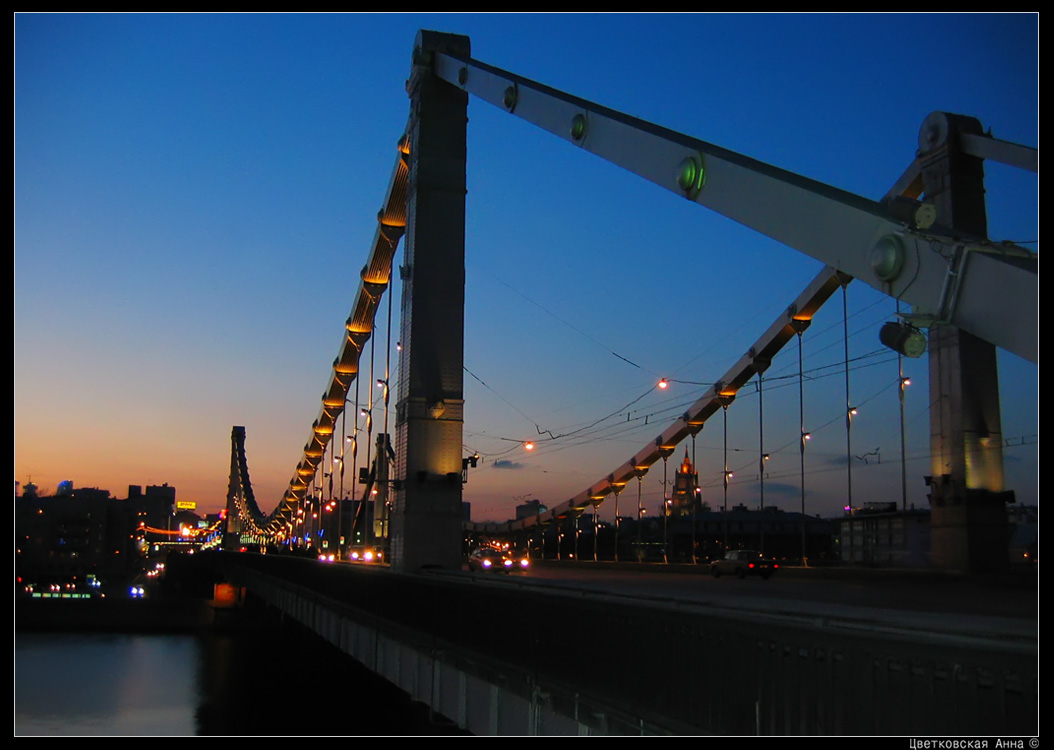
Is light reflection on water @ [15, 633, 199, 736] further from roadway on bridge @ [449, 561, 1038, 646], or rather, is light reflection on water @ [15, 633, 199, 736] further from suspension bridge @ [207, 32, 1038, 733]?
roadway on bridge @ [449, 561, 1038, 646]

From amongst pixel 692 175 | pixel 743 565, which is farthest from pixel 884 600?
pixel 743 565

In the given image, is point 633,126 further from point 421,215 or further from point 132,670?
point 132,670

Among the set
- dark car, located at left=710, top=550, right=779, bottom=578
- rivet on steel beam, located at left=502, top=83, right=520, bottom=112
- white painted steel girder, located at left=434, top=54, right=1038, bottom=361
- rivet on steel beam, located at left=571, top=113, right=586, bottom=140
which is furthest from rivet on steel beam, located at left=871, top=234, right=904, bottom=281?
dark car, located at left=710, top=550, right=779, bottom=578

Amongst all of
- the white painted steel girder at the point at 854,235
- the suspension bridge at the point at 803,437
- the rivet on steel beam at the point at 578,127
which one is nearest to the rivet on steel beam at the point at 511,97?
the suspension bridge at the point at 803,437

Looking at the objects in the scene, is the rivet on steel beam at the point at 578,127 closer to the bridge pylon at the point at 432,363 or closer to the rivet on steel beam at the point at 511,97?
the rivet on steel beam at the point at 511,97

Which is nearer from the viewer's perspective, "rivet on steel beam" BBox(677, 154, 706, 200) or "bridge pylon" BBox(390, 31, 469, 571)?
"rivet on steel beam" BBox(677, 154, 706, 200)

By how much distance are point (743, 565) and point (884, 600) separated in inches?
715

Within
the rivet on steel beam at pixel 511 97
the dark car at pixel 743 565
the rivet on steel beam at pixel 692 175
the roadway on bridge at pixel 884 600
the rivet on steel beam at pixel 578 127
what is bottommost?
the dark car at pixel 743 565

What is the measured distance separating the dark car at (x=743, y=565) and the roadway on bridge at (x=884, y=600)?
4.21ft

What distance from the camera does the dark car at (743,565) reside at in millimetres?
35906

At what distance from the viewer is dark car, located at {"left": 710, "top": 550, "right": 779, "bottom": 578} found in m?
35.9

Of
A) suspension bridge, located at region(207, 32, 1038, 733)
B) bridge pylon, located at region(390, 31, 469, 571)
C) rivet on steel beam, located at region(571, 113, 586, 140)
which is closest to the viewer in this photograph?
suspension bridge, located at region(207, 32, 1038, 733)

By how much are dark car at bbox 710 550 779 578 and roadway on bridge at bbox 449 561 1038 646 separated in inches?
50.5
